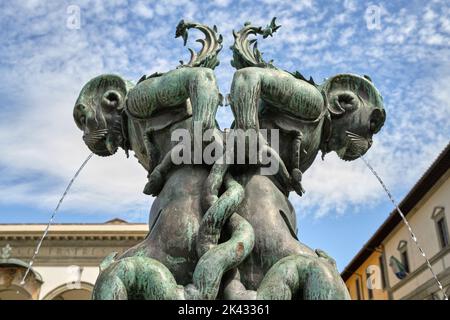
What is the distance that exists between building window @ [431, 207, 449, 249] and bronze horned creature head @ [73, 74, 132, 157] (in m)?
20.5

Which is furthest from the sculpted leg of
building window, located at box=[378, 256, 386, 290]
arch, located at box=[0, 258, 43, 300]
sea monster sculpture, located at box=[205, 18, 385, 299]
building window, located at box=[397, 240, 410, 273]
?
building window, located at box=[378, 256, 386, 290]

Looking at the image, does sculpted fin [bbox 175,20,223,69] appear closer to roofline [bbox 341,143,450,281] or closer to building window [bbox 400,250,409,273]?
roofline [bbox 341,143,450,281]

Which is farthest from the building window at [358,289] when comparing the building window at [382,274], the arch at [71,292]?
the arch at [71,292]

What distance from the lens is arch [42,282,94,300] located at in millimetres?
25922

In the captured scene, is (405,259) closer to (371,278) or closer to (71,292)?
(371,278)

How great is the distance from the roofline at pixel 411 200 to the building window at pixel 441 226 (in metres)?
1.09

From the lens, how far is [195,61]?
3172 mm

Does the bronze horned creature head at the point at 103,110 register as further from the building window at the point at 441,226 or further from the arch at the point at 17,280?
the arch at the point at 17,280

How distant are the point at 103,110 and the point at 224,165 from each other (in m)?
1.02

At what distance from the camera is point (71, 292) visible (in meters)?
27.2

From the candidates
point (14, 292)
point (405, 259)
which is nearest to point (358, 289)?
point (405, 259)

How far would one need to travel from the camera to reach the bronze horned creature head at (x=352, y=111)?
3262mm
